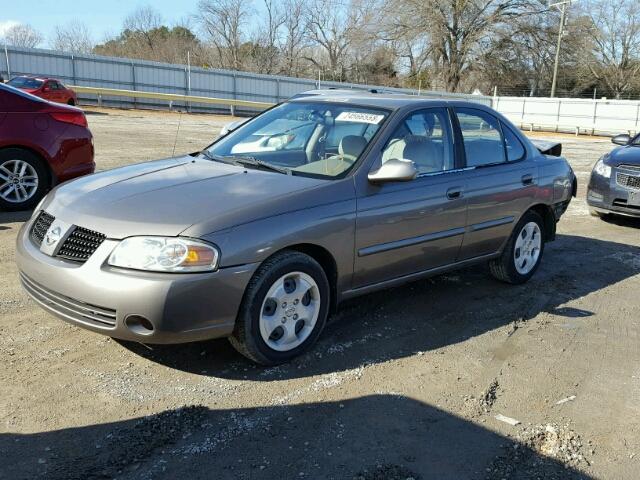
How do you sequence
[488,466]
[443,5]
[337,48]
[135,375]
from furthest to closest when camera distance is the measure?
[337,48]
[443,5]
[135,375]
[488,466]

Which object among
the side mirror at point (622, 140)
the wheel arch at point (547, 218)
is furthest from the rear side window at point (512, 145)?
the side mirror at point (622, 140)

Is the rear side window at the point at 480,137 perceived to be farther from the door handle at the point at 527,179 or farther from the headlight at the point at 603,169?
the headlight at the point at 603,169

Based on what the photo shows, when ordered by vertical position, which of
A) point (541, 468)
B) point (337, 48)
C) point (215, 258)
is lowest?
point (541, 468)

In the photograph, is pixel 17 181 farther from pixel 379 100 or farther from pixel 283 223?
pixel 283 223

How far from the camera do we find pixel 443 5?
5103cm

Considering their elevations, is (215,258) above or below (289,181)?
below

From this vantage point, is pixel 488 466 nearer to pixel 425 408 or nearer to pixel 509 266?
pixel 425 408

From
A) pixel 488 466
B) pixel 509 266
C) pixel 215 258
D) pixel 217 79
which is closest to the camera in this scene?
pixel 488 466

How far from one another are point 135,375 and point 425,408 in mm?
1675

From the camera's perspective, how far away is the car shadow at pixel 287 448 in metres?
2.86

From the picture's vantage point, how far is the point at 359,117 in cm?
472

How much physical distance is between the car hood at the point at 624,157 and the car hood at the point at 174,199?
631 centimetres

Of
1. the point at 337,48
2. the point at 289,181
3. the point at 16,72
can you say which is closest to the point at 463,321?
the point at 289,181

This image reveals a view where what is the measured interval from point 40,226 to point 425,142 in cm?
278
